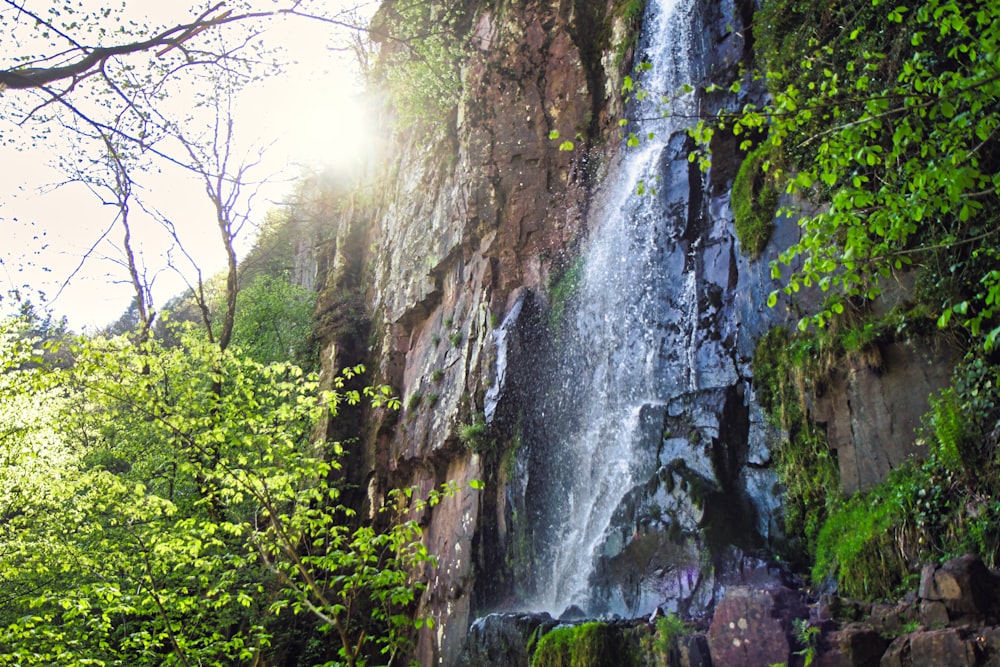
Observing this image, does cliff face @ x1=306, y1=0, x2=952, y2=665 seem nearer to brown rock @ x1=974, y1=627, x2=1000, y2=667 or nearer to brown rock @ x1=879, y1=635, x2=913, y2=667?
brown rock @ x1=879, y1=635, x2=913, y2=667

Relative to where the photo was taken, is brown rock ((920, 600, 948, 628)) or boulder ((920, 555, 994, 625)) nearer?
boulder ((920, 555, 994, 625))

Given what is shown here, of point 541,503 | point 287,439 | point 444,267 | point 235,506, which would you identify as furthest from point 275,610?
point 444,267

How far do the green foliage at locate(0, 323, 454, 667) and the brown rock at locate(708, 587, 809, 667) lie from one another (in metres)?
2.77

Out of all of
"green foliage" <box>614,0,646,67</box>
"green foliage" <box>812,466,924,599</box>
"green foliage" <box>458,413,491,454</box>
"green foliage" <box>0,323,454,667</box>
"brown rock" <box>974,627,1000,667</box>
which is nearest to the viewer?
"brown rock" <box>974,627,1000,667</box>

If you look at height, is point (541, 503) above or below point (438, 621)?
above

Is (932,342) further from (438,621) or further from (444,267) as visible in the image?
(444,267)

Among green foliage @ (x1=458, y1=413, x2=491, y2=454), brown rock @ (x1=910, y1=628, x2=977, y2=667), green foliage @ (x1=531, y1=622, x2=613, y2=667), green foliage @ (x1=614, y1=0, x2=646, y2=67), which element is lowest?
green foliage @ (x1=531, y1=622, x2=613, y2=667)

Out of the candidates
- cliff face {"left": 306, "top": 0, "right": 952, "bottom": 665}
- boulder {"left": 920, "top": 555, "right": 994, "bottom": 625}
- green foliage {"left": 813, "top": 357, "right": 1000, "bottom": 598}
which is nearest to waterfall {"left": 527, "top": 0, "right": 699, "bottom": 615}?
cliff face {"left": 306, "top": 0, "right": 952, "bottom": 665}

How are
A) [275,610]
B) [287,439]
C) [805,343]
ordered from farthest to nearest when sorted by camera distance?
1. [805,343]
2. [287,439]
3. [275,610]

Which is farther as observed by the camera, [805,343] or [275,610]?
[805,343]

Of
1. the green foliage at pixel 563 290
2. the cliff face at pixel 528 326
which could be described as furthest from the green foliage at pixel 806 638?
the green foliage at pixel 563 290

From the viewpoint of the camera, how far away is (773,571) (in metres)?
7.82

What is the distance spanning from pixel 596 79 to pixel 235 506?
11.9 metres

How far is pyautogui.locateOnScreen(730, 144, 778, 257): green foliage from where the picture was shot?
9953 millimetres
